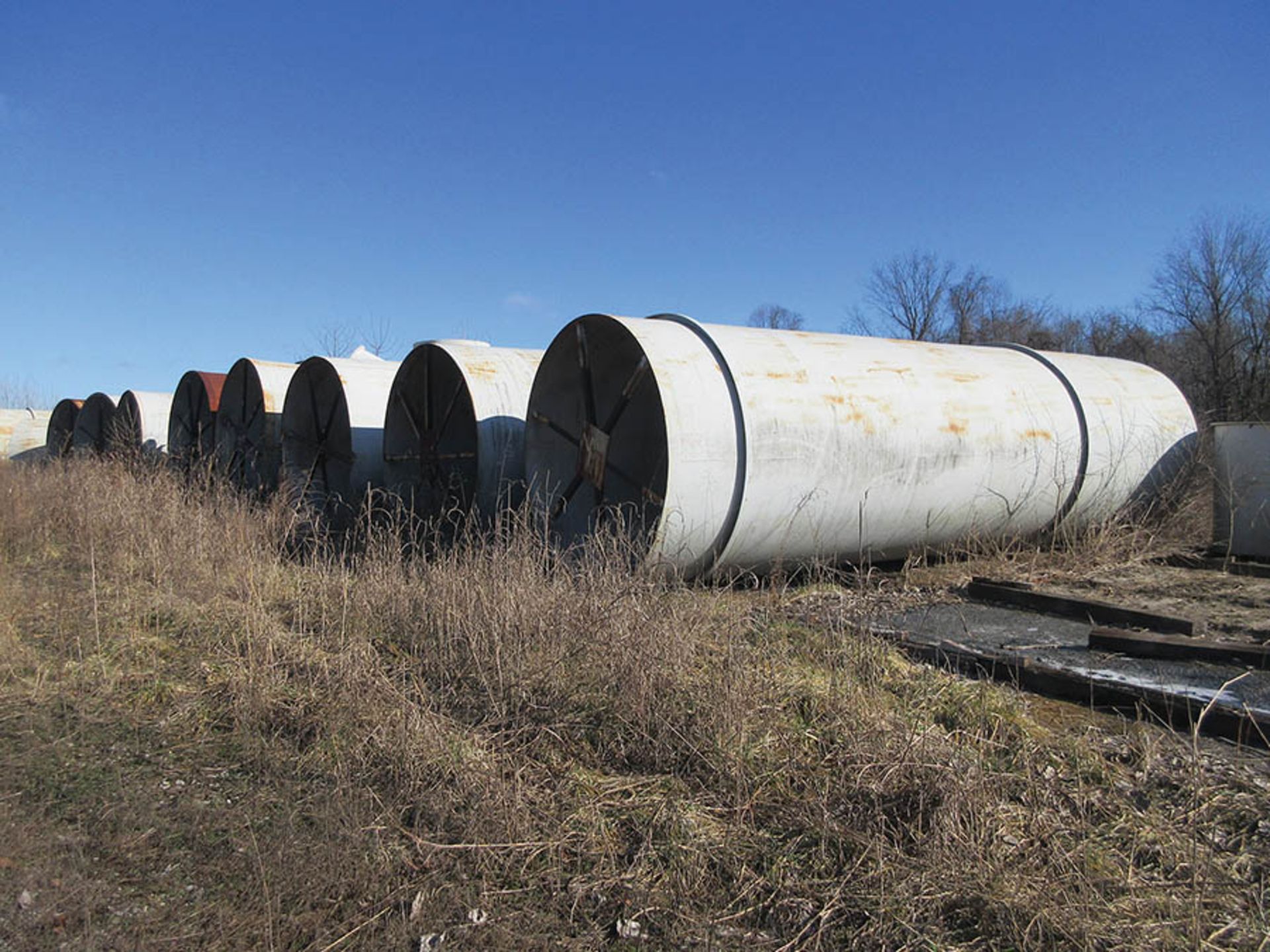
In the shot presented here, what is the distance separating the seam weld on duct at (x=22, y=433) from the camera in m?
22.2

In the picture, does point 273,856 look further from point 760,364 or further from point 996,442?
point 996,442

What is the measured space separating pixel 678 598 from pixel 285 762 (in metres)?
1.66

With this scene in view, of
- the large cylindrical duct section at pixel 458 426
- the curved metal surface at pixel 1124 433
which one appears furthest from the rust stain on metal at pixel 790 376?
the curved metal surface at pixel 1124 433

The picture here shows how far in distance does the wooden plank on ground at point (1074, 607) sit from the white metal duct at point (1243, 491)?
2.58m

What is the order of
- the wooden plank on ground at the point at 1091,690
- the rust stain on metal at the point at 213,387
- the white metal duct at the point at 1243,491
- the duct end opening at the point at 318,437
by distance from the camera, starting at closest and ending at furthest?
1. the wooden plank on ground at the point at 1091,690
2. the white metal duct at the point at 1243,491
3. the duct end opening at the point at 318,437
4. the rust stain on metal at the point at 213,387

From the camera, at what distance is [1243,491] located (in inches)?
287

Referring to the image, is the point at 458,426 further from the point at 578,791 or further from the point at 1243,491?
the point at 1243,491

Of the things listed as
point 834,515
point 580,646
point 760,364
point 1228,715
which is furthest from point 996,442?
point 580,646

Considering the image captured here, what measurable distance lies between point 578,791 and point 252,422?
32.8 ft

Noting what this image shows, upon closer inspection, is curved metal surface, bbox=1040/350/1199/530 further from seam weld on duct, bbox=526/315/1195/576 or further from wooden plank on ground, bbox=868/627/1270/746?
wooden plank on ground, bbox=868/627/1270/746

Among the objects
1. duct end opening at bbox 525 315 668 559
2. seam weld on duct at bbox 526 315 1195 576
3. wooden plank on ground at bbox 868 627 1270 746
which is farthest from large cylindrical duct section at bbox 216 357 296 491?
wooden plank on ground at bbox 868 627 1270 746

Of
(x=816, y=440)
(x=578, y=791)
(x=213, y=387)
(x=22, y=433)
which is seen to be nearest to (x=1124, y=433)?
(x=816, y=440)

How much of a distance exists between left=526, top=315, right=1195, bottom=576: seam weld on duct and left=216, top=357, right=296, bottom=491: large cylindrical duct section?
5.51 m

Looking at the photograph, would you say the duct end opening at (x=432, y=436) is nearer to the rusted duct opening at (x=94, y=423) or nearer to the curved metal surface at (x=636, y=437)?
the curved metal surface at (x=636, y=437)
